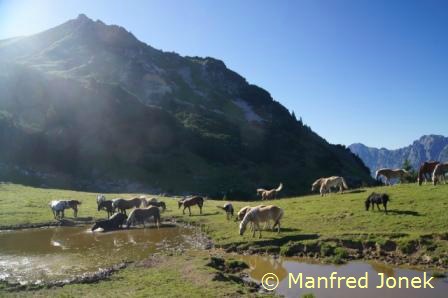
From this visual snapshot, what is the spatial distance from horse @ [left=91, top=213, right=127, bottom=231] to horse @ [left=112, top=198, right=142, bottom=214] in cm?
589

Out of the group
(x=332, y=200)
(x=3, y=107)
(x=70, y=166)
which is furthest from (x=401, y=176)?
(x=3, y=107)

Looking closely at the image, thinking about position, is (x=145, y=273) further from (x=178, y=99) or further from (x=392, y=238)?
(x=178, y=99)

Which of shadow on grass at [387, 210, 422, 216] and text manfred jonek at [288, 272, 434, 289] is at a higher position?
shadow on grass at [387, 210, 422, 216]

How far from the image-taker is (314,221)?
28.5m

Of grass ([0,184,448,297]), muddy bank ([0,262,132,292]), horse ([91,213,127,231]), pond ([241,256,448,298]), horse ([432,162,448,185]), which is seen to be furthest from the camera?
horse ([91,213,127,231])

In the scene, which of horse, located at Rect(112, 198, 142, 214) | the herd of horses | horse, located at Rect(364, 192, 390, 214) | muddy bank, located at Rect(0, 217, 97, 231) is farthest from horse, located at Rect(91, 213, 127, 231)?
horse, located at Rect(364, 192, 390, 214)

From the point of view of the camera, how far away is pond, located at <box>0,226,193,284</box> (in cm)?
2019

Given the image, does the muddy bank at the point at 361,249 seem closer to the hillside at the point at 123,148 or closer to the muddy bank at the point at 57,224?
the muddy bank at the point at 57,224

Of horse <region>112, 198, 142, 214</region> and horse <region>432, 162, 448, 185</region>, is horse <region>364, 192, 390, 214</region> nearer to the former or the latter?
horse <region>432, 162, 448, 185</region>

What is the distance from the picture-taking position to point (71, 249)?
25891mm

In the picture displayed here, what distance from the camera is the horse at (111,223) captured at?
33469mm

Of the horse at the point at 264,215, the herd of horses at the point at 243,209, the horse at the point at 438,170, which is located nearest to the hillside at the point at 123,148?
the herd of horses at the point at 243,209

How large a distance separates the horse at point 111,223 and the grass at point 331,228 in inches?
233

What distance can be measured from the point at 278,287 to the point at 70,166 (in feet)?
325
